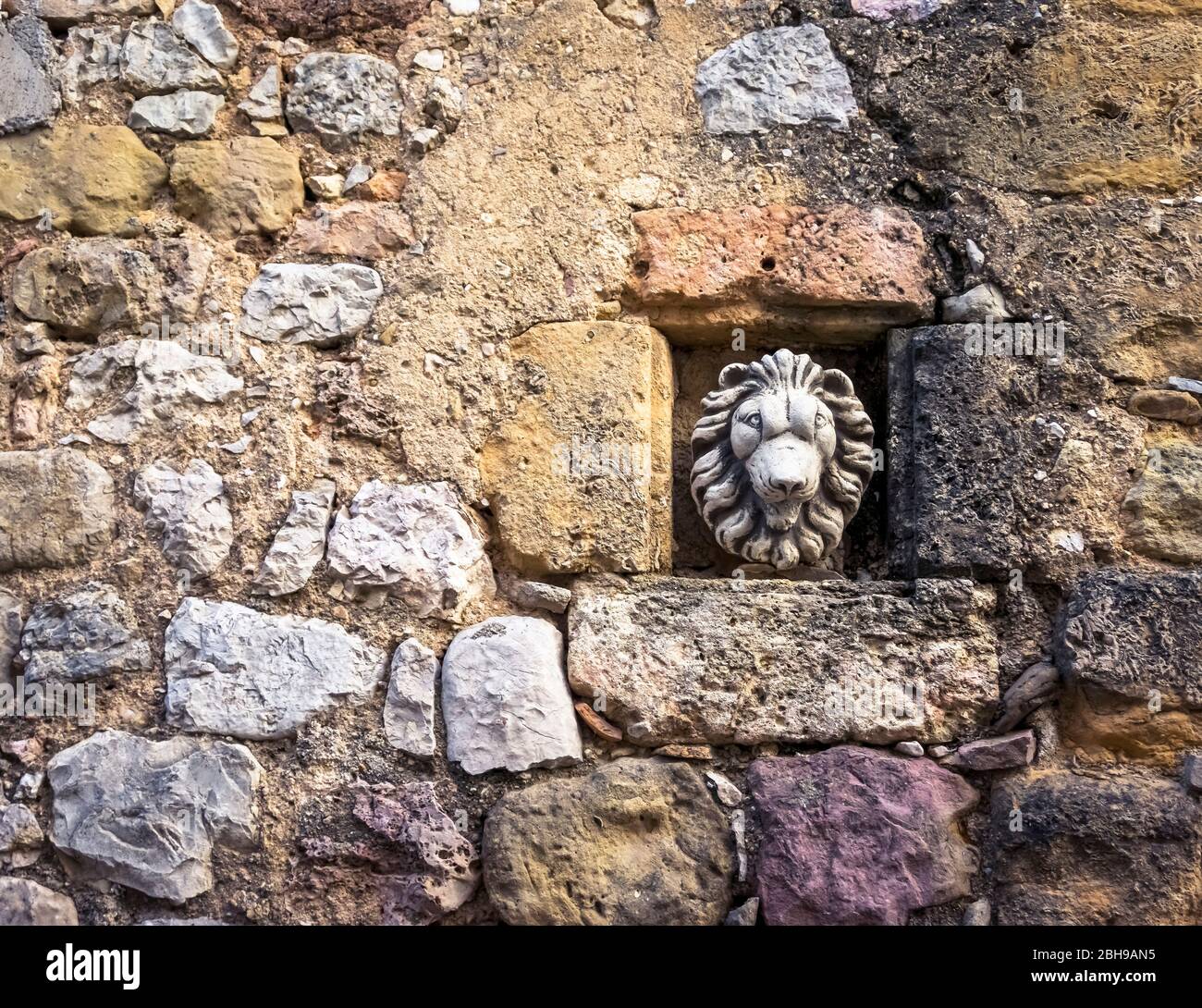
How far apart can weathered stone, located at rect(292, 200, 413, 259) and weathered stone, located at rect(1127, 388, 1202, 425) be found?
1531 millimetres

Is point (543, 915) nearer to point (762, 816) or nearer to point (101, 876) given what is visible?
point (762, 816)

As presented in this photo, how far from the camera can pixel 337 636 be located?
2514 millimetres

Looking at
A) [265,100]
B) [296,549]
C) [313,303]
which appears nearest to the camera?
[296,549]

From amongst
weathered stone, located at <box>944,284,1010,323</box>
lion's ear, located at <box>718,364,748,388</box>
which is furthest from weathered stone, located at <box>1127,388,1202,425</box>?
lion's ear, located at <box>718,364,748,388</box>

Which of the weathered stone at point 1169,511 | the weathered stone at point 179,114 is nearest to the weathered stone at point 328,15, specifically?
the weathered stone at point 179,114

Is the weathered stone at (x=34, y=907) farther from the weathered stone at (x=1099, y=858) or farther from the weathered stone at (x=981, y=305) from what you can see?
the weathered stone at (x=981, y=305)

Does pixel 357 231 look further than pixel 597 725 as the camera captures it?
Yes

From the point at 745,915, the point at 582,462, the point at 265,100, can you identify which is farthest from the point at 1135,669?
the point at 265,100

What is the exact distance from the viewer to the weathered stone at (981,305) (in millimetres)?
2609

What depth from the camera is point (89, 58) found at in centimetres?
284

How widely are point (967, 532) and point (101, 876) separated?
5.94 ft

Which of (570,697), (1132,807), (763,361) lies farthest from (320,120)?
(1132,807)

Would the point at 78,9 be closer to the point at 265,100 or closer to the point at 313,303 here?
the point at 265,100

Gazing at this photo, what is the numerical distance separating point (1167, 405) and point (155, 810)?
214 cm
